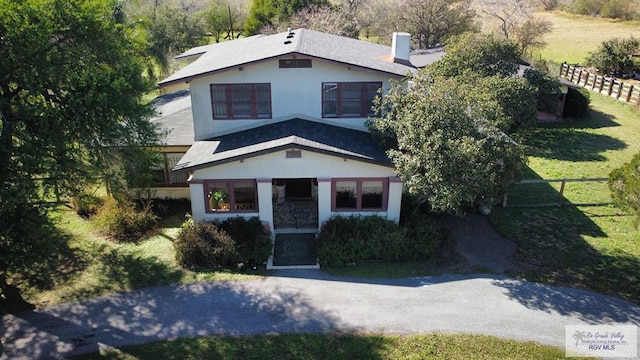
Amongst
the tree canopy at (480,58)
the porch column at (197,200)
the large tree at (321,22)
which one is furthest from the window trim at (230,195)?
the large tree at (321,22)

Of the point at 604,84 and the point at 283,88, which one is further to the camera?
the point at 604,84

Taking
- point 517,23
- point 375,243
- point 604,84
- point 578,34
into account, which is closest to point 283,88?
point 375,243

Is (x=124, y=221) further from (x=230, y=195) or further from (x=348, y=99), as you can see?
(x=348, y=99)

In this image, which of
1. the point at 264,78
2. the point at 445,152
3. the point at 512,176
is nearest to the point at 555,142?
the point at 512,176

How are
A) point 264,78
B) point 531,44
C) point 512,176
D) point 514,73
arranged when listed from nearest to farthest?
point 512,176, point 264,78, point 514,73, point 531,44

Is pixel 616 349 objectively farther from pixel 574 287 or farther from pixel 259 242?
pixel 259 242

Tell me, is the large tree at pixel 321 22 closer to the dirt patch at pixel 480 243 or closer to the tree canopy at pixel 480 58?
the tree canopy at pixel 480 58

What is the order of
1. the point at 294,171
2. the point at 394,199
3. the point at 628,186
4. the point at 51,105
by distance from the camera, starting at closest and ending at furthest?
1. the point at 628,186
2. the point at 51,105
3. the point at 294,171
4. the point at 394,199
